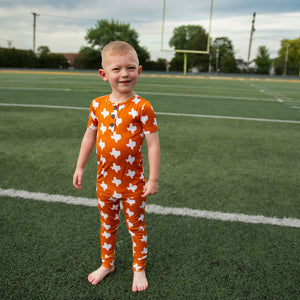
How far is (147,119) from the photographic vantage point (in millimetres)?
1533

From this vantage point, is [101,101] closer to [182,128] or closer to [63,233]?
[63,233]

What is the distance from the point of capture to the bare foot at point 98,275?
1782 millimetres

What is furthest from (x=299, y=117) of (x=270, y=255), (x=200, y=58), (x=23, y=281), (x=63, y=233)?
(x=200, y=58)

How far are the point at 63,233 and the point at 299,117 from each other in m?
6.57

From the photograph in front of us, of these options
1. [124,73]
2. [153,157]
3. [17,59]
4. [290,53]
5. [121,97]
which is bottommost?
[153,157]

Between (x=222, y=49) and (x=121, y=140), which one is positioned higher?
(x=222, y=49)

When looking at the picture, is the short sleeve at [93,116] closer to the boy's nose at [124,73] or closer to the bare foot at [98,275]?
the boy's nose at [124,73]

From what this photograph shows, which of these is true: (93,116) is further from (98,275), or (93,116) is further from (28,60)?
(28,60)

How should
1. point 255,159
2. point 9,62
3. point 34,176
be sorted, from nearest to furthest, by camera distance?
point 34,176 → point 255,159 → point 9,62

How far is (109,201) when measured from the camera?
1.71 meters

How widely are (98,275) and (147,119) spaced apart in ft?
3.23

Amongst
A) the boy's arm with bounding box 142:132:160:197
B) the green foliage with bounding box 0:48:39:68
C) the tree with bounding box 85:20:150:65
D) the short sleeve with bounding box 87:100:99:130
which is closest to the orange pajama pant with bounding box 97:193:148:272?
the boy's arm with bounding box 142:132:160:197

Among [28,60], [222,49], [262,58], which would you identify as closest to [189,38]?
[28,60]

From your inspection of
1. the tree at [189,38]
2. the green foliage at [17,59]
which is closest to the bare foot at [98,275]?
the tree at [189,38]
